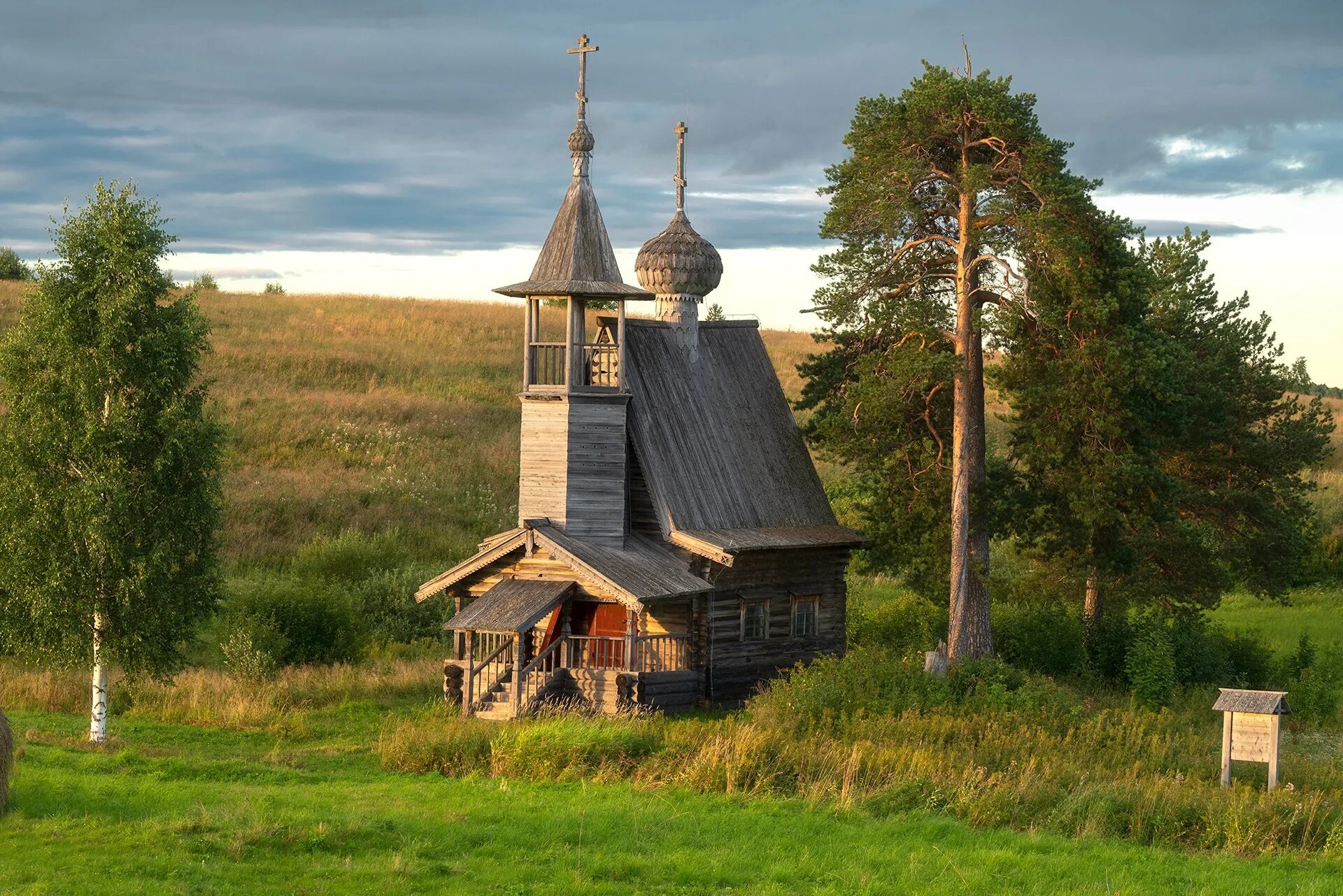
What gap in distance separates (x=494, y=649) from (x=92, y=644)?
23.4 ft

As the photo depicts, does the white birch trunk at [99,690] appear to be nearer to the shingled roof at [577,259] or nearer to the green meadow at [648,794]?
the green meadow at [648,794]

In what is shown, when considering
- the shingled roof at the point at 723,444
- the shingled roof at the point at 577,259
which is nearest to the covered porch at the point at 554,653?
the shingled roof at the point at 723,444

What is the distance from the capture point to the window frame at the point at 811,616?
32438 millimetres

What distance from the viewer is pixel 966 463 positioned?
1218 inches

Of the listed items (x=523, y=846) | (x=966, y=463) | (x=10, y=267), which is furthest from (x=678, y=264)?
(x=10, y=267)

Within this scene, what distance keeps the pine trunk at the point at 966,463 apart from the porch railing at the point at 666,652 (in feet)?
17.9

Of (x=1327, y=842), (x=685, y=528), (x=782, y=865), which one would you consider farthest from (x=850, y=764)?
(x=685, y=528)

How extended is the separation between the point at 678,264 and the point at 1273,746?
1687 centimetres

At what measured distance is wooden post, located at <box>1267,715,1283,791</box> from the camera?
2153 centimetres

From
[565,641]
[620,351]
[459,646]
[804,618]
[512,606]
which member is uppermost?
[620,351]

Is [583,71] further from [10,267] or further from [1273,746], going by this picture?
[10,267]

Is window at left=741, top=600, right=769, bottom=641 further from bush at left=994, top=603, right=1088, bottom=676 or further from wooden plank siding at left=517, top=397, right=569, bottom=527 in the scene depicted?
bush at left=994, top=603, right=1088, bottom=676

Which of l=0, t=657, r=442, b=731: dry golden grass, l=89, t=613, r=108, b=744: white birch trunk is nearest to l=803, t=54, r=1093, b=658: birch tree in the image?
l=0, t=657, r=442, b=731: dry golden grass

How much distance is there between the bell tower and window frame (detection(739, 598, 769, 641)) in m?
3.12
